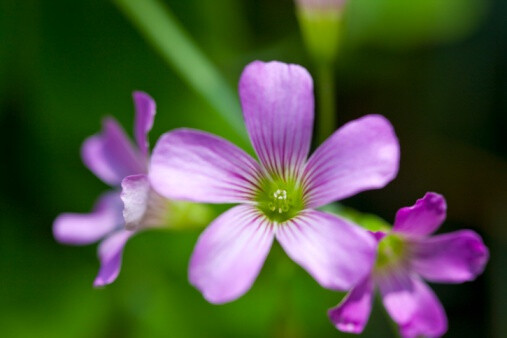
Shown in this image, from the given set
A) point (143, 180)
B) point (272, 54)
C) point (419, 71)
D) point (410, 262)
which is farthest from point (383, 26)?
point (143, 180)

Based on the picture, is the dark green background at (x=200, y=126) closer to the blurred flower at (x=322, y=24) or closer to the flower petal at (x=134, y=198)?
the blurred flower at (x=322, y=24)

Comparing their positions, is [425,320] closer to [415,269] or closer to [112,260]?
[415,269]

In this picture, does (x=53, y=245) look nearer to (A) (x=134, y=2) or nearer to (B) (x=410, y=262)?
(A) (x=134, y=2)

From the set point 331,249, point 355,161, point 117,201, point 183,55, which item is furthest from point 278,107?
point 183,55

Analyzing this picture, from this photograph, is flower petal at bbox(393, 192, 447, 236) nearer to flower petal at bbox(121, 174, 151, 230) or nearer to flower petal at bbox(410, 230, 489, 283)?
flower petal at bbox(410, 230, 489, 283)

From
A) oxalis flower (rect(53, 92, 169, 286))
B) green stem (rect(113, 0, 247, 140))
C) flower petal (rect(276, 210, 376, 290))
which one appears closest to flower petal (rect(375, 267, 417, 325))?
flower petal (rect(276, 210, 376, 290))

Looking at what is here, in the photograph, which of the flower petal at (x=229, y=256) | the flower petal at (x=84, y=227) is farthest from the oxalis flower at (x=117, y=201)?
the flower petal at (x=229, y=256)

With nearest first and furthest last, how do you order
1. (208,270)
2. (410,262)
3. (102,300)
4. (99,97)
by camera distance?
(208,270)
(410,262)
(102,300)
(99,97)
